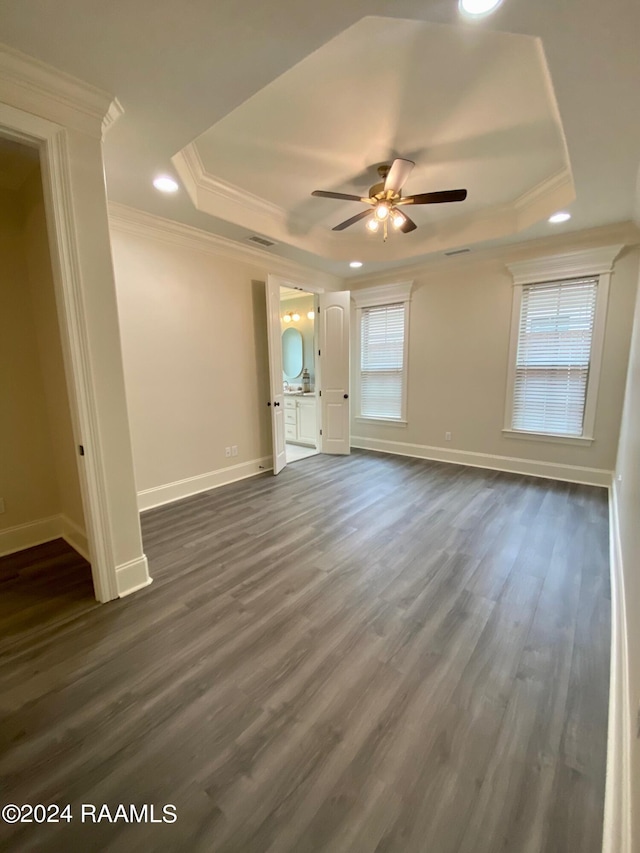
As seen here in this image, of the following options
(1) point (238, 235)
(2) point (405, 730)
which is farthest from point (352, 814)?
(1) point (238, 235)

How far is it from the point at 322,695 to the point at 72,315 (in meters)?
2.28

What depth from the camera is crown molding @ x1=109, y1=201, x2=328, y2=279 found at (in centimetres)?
309

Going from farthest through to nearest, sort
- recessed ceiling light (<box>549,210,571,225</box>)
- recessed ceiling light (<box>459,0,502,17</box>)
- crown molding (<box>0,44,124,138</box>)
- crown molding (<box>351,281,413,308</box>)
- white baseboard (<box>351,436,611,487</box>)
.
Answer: crown molding (<box>351,281,413,308</box>) < white baseboard (<box>351,436,611,487</box>) < recessed ceiling light (<box>549,210,571,225</box>) < crown molding (<box>0,44,124,138</box>) < recessed ceiling light (<box>459,0,502,17</box>)

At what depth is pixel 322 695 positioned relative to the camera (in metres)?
1.49

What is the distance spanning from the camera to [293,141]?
257cm

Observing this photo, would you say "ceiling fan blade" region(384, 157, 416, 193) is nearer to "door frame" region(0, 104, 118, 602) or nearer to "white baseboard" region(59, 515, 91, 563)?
"door frame" region(0, 104, 118, 602)

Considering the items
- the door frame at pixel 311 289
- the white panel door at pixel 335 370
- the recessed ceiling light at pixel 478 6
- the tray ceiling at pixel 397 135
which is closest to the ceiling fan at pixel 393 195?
the tray ceiling at pixel 397 135

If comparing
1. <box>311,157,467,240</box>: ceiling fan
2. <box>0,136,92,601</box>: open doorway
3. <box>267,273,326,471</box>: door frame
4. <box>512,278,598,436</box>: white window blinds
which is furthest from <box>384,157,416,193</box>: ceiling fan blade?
<box>0,136,92,601</box>: open doorway

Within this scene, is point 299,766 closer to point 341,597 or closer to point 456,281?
point 341,597

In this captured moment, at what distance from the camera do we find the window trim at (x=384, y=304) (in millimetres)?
5070

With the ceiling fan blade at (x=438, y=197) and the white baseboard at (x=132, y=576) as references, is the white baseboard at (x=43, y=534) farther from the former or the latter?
the ceiling fan blade at (x=438, y=197)

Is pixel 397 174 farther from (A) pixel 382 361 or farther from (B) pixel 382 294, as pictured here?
(A) pixel 382 361

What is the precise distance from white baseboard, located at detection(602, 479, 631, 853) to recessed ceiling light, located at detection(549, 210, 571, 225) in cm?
322

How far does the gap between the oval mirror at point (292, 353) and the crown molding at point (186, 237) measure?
204cm
